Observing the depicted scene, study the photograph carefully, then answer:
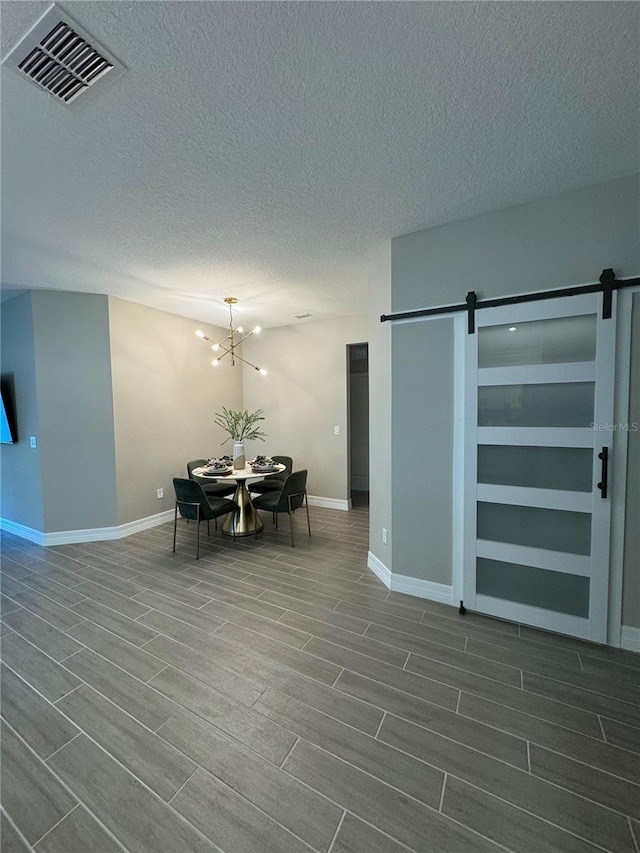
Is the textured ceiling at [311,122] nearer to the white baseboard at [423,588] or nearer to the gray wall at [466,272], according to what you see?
the gray wall at [466,272]

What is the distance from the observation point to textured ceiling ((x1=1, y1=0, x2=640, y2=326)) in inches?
Answer: 45.8

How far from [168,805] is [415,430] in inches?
94.4

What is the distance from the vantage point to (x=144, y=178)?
1937 millimetres

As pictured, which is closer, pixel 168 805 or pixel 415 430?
pixel 168 805

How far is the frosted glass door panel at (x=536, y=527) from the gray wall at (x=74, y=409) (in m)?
4.09

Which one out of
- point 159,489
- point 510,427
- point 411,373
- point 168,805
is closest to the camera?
point 168,805

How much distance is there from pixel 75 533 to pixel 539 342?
16.5 ft

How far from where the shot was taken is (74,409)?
12.8ft

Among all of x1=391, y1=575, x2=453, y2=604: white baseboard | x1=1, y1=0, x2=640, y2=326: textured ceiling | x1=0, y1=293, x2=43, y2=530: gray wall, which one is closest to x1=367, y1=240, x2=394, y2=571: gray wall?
x1=391, y1=575, x2=453, y2=604: white baseboard

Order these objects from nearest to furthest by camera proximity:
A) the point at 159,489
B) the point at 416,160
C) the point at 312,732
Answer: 1. the point at 312,732
2. the point at 416,160
3. the point at 159,489

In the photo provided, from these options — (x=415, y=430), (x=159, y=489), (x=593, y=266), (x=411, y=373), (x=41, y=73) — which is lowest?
(x=159, y=489)

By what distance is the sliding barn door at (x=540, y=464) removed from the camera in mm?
2076

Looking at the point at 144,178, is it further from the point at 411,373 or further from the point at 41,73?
the point at 411,373

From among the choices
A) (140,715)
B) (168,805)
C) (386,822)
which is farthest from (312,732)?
(140,715)
